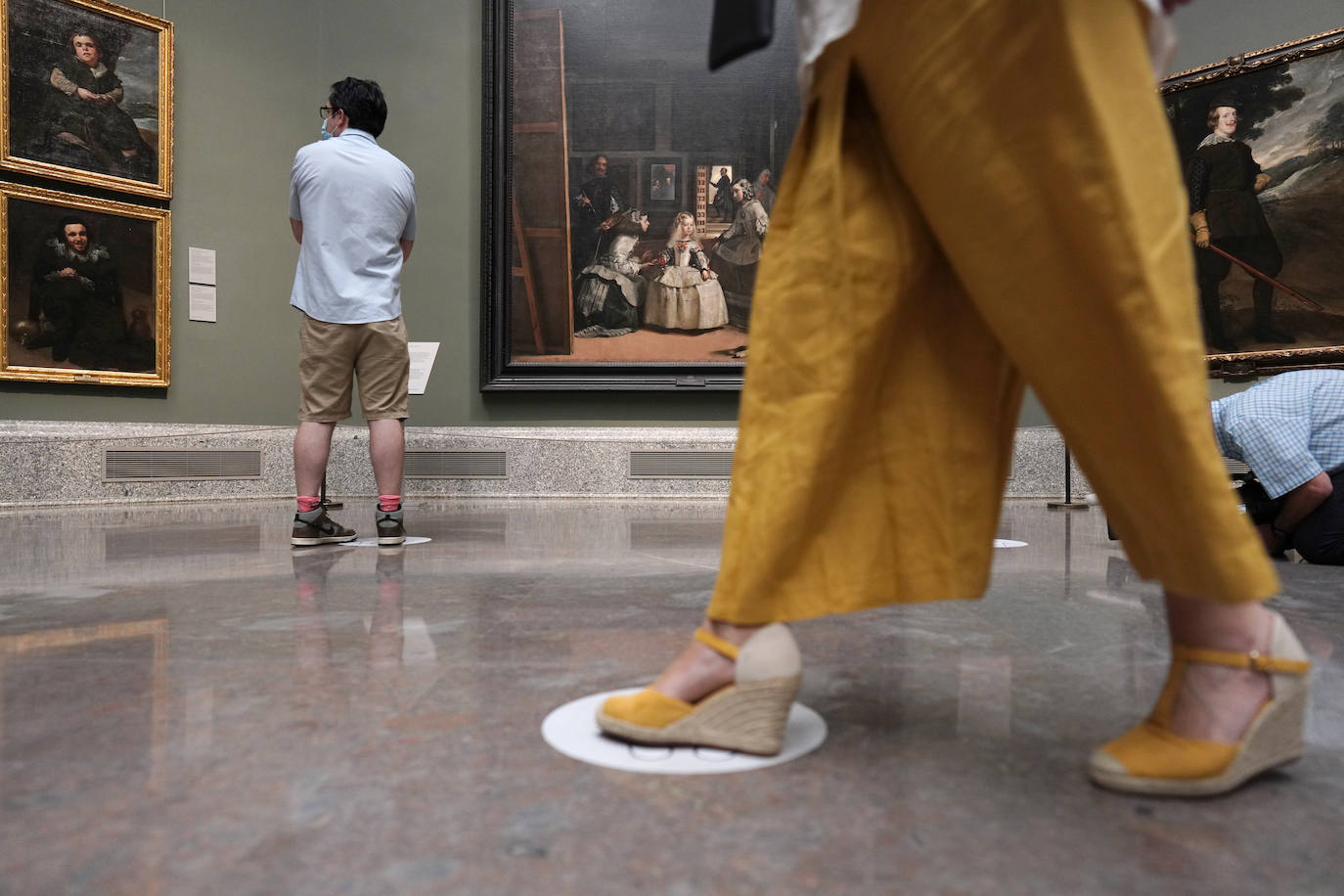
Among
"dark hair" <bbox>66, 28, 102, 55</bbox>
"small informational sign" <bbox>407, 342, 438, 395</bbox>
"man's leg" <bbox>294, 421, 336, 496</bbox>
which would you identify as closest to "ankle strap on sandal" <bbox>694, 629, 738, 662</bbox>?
"man's leg" <bbox>294, 421, 336, 496</bbox>

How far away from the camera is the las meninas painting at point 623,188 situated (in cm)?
625

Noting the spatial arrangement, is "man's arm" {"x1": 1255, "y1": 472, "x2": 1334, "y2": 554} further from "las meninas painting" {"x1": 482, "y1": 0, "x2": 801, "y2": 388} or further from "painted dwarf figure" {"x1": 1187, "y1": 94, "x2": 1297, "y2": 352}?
"las meninas painting" {"x1": 482, "y1": 0, "x2": 801, "y2": 388}

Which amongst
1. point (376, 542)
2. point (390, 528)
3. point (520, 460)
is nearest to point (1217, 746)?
point (390, 528)

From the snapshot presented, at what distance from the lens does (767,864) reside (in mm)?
735

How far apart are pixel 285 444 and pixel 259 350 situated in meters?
0.65

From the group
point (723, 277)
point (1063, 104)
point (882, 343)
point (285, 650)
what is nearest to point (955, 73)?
point (1063, 104)

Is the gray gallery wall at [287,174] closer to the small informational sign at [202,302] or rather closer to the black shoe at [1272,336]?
the small informational sign at [202,302]

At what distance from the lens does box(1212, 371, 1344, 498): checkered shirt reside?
9.61 ft

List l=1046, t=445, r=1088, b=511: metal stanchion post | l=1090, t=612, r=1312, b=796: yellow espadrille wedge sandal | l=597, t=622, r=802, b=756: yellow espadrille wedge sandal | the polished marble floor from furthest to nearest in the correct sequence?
l=1046, t=445, r=1088, b=511: metal stanchion post, l=597, t=622, r=802, b=756: yellow espadrille wedge sandal, l=1090, t=612, r=1312, b=796: yellow espadrille wedge sandal, the polished marble floor

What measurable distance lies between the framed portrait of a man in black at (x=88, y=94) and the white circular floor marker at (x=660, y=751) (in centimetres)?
566

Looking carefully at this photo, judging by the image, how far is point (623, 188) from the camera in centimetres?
627

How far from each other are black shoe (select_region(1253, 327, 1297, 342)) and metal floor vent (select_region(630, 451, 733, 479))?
3.27 meters

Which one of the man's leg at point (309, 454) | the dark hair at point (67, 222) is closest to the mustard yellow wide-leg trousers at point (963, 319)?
the man's leg at point (309, 454)

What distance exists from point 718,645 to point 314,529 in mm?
2494
